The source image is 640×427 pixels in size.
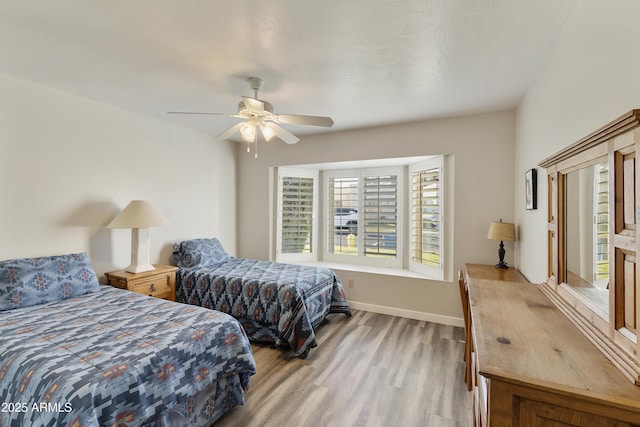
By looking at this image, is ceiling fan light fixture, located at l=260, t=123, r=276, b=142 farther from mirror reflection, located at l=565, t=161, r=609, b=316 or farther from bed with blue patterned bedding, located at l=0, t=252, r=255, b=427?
mirror reflection, located at l=565, t=161, r=609, b=316

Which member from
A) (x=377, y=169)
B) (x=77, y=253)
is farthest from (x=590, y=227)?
(x=77, y=253)

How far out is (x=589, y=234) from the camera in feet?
4.03

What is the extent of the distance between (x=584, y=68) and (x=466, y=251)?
7.41 feet

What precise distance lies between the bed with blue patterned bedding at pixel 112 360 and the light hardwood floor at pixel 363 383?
1.16 ft

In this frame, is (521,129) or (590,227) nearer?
(590,227)

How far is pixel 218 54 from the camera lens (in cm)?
197

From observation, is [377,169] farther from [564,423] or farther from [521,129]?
[564,423]

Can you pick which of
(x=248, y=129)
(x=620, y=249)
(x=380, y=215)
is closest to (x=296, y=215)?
(x=380, y=215)

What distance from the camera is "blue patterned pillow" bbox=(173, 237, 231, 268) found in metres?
3.56

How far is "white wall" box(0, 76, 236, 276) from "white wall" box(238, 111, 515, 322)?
163 cm

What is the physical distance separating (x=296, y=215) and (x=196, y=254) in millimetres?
1632

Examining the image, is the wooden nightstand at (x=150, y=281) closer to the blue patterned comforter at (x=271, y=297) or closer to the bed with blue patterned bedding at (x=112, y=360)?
the blue patterned comforter at (x=271, y=297)

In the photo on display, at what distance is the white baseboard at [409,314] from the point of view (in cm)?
336

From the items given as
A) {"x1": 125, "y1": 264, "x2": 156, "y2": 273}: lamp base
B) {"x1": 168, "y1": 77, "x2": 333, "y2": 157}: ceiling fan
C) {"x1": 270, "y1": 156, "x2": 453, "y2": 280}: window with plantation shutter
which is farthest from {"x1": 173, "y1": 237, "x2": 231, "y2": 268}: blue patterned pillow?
{"x1": 168, "y1": 77, "x2": 333, "y2": 157}: ceiling fan
